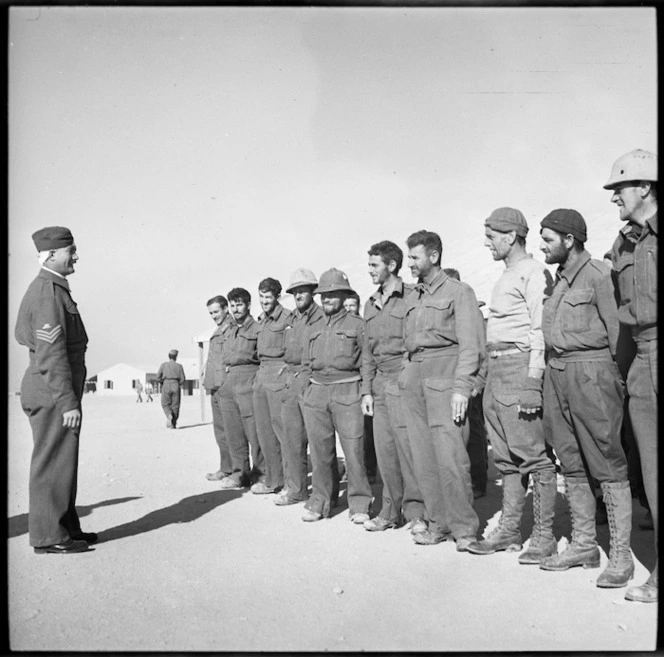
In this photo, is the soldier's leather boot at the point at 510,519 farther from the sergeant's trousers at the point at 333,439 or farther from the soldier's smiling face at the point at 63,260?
the soldier's smiling face at the point at 63,260

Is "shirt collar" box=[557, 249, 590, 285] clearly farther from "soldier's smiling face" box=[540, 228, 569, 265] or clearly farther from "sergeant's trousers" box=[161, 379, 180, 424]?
"sergeant's trousers" box=[161, 379, 180, 424]

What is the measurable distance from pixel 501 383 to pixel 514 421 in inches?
11.3

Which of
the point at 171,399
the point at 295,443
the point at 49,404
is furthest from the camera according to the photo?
the point at 171,399

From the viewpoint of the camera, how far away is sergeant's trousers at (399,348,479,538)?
17.8 feet

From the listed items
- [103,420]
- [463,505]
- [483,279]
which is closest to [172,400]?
[103,420]

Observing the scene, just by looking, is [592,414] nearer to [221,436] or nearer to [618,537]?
[618,537]

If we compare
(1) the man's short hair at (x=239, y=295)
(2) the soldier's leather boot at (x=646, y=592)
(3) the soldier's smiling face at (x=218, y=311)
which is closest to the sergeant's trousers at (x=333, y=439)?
(1) the man's short hair at (x=239, y=295)

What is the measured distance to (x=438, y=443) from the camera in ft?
18.1

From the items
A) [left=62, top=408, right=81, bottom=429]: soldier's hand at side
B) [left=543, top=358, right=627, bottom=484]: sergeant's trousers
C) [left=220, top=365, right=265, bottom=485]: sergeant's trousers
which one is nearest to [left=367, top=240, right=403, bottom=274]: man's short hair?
[left=543, top=358, right=627, bottom=484]: sergeant's trousers

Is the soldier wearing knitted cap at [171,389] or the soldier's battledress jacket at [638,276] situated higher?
the soldier's battledress jacket at [638,276]

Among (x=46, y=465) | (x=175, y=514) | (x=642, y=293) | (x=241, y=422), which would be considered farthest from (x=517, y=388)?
(x=241, y=422)

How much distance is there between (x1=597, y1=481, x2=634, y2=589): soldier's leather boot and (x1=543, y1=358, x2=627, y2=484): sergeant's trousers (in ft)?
0.24

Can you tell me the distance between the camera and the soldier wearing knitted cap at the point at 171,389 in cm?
1719

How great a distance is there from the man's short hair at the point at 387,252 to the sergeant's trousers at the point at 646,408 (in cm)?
266
